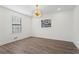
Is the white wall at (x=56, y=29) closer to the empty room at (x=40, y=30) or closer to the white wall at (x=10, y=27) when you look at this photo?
the empty room at (x=40, y=30)

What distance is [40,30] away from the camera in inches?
66.3

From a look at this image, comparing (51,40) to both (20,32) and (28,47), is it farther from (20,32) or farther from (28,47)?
(20,32)

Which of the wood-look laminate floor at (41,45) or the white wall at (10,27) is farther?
the wood-look laminate floor at (41,45)

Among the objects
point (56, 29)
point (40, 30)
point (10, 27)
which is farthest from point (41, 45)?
point (10, 27)

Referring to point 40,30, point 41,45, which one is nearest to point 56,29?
point 40,30

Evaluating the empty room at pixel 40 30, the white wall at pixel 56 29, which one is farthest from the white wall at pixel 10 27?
the white wall at pixel 56 29

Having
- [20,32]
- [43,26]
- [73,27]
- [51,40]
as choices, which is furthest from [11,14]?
[73,27]

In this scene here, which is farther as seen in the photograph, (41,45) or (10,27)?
(41,45)

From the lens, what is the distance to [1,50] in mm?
1336

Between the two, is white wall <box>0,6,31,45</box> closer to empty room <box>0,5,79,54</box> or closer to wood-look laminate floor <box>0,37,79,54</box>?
empty room <box>0,5,79,54</box>

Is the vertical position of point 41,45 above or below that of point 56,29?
below

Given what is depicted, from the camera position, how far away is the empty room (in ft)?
4.91

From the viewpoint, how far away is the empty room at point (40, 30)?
1496mm

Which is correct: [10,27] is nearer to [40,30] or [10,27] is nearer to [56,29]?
[40,30]
